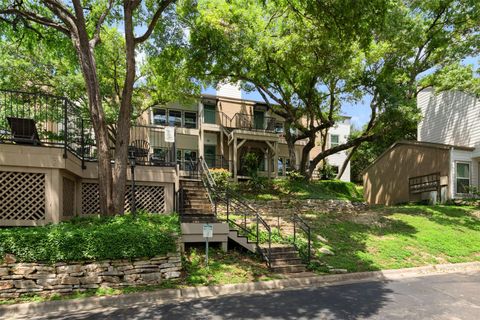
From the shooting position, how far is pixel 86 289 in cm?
719

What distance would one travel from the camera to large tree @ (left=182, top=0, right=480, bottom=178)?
16.5 meters

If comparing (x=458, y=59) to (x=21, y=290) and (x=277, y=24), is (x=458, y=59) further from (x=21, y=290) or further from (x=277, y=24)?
(x=21, y=290)

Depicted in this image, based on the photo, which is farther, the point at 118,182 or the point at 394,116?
the point at 394,116

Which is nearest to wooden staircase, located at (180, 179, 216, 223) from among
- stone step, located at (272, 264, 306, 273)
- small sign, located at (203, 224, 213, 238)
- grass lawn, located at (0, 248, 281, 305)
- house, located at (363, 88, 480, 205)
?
grass lawn, located at (0, 248, 281, 305)

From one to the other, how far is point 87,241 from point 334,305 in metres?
5.43

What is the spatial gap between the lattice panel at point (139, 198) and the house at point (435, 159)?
15.2m

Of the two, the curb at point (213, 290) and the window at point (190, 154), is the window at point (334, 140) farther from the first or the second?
the curb at point (213, 290)

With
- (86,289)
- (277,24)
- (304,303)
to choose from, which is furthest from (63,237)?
(277,24)

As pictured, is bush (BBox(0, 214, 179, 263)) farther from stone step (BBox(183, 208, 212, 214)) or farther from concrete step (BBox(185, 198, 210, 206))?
concrete step (BBox(185, 198, 210, 206))

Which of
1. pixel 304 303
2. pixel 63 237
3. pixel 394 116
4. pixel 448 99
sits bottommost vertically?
pixel 304 303

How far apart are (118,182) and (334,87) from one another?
16.1 m

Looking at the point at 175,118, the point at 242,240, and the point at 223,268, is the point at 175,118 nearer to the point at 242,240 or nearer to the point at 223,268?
the point at 242,240

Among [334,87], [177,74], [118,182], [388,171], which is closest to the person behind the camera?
[118,182]

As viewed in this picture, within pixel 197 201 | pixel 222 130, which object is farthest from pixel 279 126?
pixel 197 201
